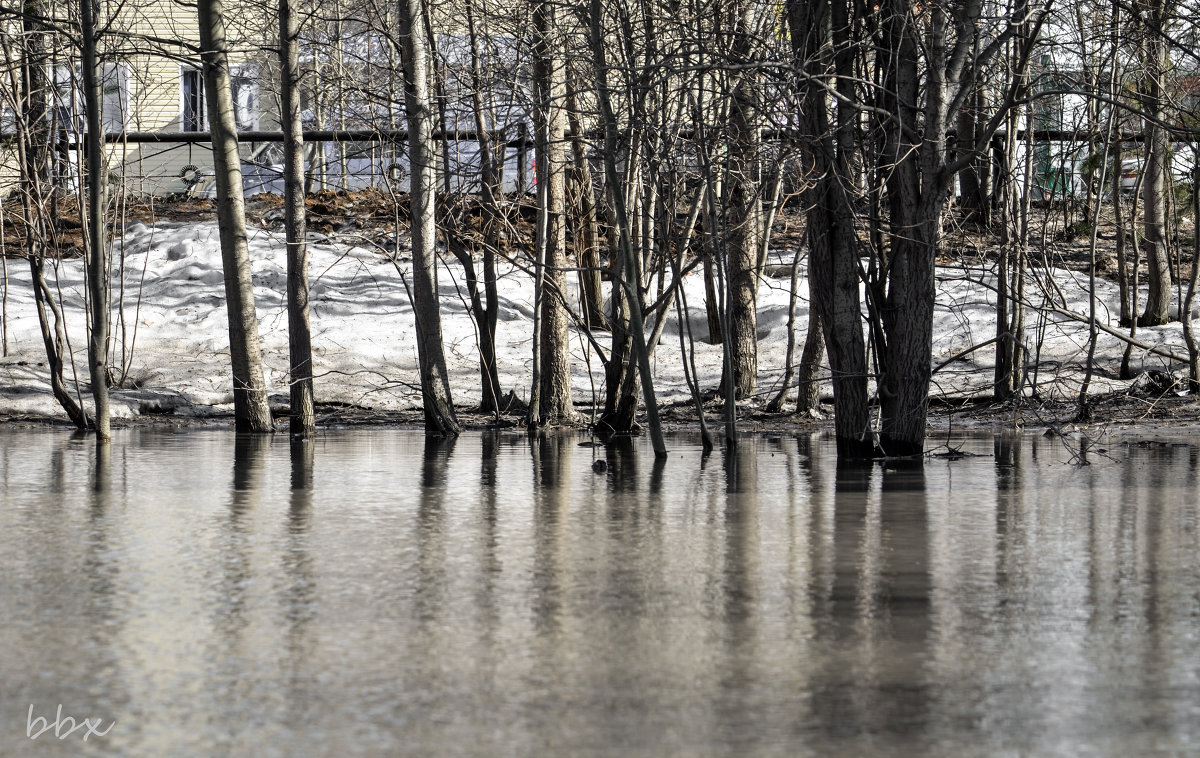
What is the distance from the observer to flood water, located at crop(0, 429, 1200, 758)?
435 cm

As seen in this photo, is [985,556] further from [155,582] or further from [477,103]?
[477,103]

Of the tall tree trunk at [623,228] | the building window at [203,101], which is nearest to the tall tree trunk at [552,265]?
the tall tree trunk at [623,228]

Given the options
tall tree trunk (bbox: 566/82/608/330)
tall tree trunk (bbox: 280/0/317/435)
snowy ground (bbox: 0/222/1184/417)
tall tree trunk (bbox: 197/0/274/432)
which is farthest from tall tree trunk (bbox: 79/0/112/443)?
tall tree trunk (bbox: 566/82/608/330)

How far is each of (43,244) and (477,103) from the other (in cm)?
594

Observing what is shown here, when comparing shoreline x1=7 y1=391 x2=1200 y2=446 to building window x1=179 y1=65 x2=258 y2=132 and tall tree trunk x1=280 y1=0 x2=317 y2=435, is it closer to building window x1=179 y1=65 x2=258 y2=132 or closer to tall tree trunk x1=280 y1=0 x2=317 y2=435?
tall tree trunk x1=280 y1=0 x2=317 y2=435

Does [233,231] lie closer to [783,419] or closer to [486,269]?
[486,269]

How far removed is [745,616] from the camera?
597cm

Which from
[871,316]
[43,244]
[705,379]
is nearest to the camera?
[871,316]

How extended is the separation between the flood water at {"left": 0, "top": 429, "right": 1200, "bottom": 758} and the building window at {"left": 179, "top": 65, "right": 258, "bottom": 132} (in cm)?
2346

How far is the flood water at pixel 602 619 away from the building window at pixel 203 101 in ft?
77.0

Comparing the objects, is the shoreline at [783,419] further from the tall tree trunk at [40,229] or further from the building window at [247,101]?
the building window at [247,101]

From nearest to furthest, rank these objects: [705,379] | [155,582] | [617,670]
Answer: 1. [617,670]
2. [155,582]
3. [705,379]

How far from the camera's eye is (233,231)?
677 inches

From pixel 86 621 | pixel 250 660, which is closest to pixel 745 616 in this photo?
pixel 250 660
